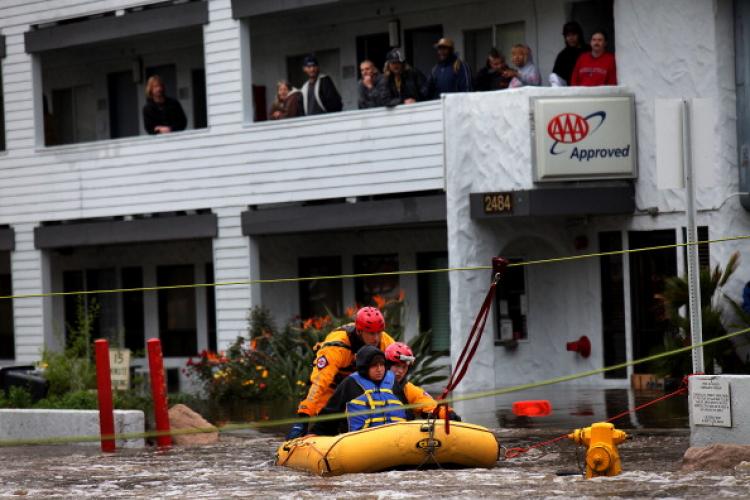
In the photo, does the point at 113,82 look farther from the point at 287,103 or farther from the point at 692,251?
the point at 692,251

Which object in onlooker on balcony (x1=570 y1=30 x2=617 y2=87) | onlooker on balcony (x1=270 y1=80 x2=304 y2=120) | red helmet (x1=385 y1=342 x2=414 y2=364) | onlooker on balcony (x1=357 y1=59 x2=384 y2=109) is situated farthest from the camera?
onlooker on balcony (x1=270 y1=80 x2=304 y2=120)

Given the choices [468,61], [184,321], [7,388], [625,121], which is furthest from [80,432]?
[184,321]

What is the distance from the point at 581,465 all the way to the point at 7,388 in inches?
388

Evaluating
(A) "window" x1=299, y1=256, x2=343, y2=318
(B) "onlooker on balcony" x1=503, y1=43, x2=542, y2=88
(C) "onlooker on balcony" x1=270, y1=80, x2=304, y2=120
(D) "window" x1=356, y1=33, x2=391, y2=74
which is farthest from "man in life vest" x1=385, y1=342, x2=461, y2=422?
(A) "window" x1=299, y1=256, x2=343, y2=318

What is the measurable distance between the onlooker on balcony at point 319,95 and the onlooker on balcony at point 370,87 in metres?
0.85

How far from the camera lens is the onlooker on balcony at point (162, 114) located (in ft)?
95.3

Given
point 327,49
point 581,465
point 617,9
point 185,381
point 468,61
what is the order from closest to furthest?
point 581,465 < point 617,9 < point 468,61 < point 327,49 < point 185,381

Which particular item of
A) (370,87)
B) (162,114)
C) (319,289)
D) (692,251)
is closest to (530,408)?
(692,251)

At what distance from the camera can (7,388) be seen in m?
21.7

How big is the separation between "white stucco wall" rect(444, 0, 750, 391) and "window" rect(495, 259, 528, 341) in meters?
1.17

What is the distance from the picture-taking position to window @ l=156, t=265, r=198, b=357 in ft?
105

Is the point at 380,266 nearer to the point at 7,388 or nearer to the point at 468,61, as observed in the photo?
the point at 468,61

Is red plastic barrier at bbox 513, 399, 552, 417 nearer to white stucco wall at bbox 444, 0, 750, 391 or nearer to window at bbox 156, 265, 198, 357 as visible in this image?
white stucco wall at bbox 444, 0, 750, 391

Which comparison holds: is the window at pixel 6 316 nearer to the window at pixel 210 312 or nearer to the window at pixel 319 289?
the window at pixel 210 312
